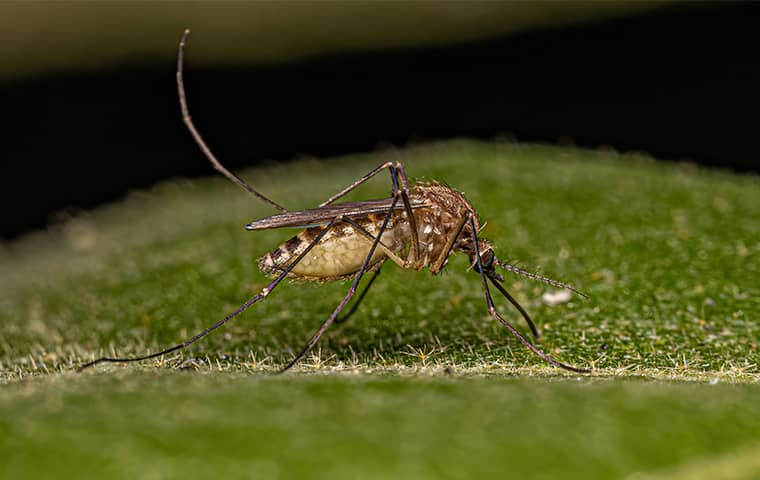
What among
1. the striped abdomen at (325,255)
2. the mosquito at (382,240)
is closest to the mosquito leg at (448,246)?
the mosquito at (382,240)

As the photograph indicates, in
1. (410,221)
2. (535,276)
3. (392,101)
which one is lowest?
(535,276)

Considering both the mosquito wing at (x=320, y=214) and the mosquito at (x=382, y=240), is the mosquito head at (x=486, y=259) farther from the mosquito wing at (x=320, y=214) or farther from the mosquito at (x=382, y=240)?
the mosquito wing at (x=320, y=214)

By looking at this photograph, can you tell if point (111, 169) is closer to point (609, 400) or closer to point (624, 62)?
point (624, 62)

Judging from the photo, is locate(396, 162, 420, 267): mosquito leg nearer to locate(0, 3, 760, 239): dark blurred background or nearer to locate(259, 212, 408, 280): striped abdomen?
locate(259, 212, 408, 280): striped abdomen

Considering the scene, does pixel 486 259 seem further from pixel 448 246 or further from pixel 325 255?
pixel 325 255

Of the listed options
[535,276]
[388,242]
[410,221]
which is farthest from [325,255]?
[535,276]

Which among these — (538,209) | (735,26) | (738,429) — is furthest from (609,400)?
(735,26)
